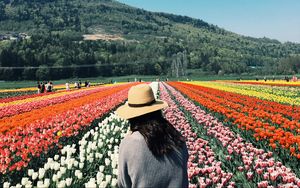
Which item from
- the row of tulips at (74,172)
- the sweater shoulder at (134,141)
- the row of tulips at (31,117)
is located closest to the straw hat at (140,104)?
the sweater shoulder at (134,141)

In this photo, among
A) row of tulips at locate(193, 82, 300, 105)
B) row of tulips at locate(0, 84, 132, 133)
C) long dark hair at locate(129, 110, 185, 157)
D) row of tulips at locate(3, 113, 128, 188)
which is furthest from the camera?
row of tulips at locate(193, 82, 300, 105)

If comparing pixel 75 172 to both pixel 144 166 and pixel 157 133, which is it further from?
pixel 157 133

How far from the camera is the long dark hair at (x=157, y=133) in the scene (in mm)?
2914

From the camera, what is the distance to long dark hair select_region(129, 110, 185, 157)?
2.91m

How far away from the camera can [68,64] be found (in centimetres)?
10944

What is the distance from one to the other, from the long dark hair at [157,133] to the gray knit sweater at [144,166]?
0.04 m

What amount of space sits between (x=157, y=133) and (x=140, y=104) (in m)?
0.28

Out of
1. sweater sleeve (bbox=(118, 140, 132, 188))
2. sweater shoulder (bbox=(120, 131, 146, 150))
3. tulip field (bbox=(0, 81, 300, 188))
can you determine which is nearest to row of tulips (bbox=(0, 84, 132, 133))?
tulip field (bbox=(0, 81, 300, 188))

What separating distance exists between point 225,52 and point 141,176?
170291mm

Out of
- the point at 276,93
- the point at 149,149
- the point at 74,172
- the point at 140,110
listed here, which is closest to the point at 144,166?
the point at 149,149

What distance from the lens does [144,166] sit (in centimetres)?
295

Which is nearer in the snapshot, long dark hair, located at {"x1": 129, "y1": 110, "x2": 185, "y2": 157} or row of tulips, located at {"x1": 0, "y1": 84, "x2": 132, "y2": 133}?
long dark hair, located at {"x1": 129, "y1": 110, "x2": 185, "y2": 157}

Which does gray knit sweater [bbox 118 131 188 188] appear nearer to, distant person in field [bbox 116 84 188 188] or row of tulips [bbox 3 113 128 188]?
distant person in field [bbox 116 84 188 188]

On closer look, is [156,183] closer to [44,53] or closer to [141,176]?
[141,176]
